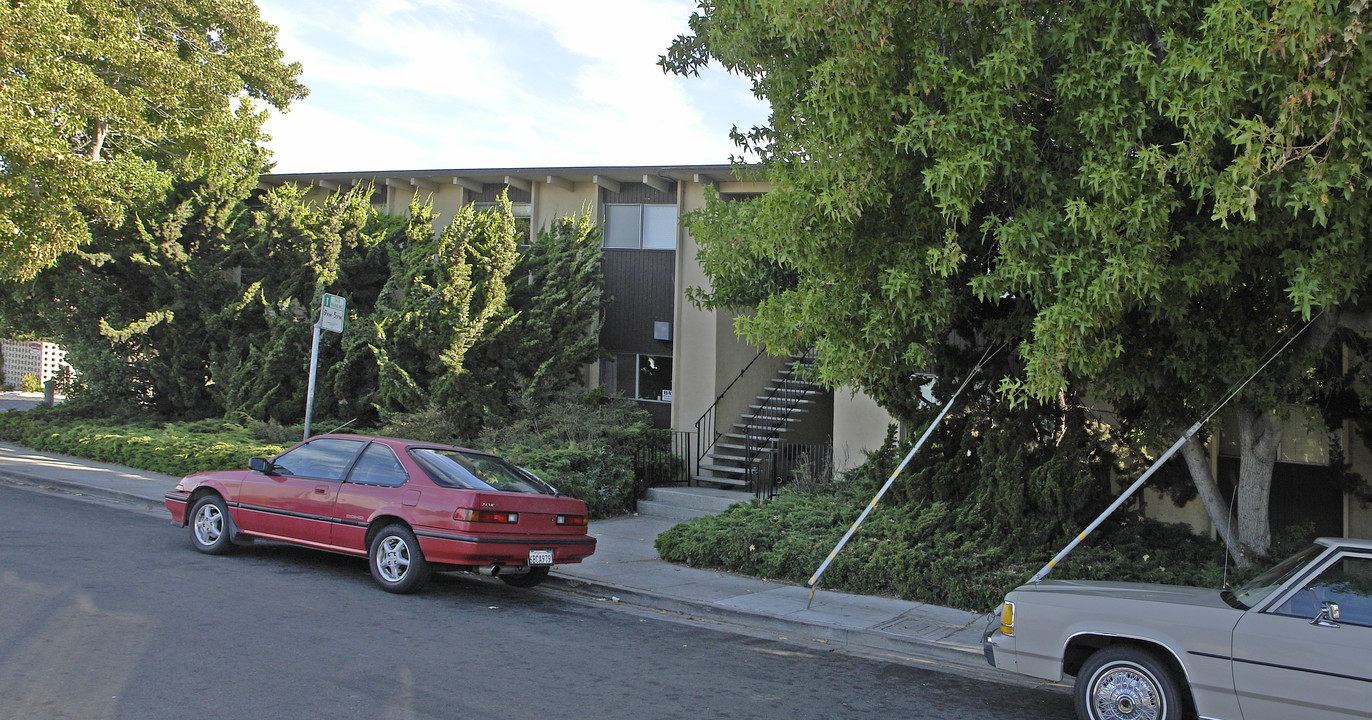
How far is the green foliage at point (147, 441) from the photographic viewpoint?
14.9 meters

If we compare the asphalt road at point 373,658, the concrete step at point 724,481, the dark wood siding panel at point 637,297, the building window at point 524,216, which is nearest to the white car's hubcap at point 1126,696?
the asphalt road at point 373,658

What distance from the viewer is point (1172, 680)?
5.29m

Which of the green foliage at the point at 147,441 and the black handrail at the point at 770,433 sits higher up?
the black handrail at the point at 770,433

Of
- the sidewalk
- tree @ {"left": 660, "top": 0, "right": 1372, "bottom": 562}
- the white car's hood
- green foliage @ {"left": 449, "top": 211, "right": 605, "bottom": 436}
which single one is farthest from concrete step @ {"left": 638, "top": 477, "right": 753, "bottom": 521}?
the white car's hood

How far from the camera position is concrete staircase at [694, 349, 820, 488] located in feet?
49.0

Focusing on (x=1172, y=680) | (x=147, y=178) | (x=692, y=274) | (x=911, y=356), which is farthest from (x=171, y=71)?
(x=1172, y=680)

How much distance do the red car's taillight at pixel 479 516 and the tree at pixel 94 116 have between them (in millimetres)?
11617

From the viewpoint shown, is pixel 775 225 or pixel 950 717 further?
pixel 775 225

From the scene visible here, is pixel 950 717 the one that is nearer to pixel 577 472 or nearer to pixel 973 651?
pixel 973 651

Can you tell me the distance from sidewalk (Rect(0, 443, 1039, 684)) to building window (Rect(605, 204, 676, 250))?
282 inches

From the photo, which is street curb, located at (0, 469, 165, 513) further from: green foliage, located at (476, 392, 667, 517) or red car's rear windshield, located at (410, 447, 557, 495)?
red car's rear windshield, located at (410, 447, 557, 495)

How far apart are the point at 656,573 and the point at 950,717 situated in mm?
4599

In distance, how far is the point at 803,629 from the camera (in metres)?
7.95

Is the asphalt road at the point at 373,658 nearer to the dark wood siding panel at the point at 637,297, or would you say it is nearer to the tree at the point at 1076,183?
the tree at the point at 1076,183
